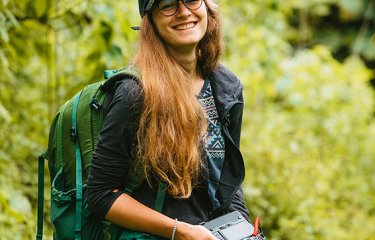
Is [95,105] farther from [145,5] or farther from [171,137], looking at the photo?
[145,5]

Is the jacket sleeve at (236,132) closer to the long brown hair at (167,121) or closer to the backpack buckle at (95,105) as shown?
the long brown hair at (167,121)

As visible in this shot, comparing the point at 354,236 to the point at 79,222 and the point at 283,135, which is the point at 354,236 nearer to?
the point at 283,135

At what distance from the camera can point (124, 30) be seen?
4754 millimetres

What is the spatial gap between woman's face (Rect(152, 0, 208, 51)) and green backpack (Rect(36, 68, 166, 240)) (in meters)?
0.23

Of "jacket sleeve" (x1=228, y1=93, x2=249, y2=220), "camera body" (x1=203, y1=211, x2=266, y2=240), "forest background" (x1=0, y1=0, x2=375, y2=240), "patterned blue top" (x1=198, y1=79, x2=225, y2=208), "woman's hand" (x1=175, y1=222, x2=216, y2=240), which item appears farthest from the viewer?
"forest background" (x1=0, y1=0, x2=375, y2=240)

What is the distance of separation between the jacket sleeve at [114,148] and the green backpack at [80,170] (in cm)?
7

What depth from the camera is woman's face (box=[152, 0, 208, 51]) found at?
294 cm

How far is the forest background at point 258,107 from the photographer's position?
480 cm

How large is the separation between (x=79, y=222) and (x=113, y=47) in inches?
75.5

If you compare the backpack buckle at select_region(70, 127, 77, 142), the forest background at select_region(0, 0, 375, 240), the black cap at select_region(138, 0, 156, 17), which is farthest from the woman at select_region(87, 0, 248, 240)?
the forest background at select_region(0, 0, 375, 240)

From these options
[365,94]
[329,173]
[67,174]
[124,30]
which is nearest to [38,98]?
[124,30]

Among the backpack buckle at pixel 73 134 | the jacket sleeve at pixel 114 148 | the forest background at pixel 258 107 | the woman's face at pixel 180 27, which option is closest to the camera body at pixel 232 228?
the jacket sleeve at pixel 114 148

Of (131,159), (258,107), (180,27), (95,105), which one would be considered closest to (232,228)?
(131,159)

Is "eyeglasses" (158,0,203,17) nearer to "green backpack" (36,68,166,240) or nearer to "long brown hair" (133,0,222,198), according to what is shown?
"long brown hair" (133,0,222,198)
